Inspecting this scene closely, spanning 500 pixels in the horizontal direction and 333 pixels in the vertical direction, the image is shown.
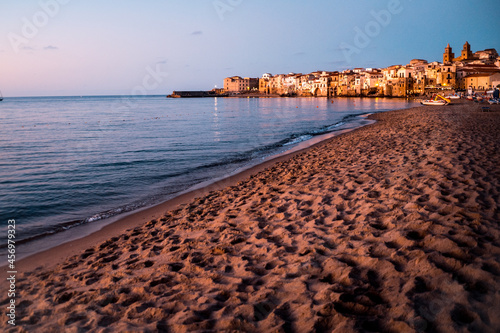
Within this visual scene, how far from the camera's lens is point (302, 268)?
3.67 metres

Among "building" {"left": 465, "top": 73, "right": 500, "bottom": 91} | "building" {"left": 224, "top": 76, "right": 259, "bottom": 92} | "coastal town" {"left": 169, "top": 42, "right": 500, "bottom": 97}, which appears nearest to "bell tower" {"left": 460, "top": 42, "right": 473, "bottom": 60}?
"coastal town" {"left": 169, "top": 42, "right": 500, "bottom": 97}

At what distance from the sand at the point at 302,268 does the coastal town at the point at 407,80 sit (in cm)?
6378

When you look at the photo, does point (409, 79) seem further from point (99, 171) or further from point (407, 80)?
point (99, 171)

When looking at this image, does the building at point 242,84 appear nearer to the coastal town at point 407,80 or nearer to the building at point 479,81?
the coastal town at point 407,80

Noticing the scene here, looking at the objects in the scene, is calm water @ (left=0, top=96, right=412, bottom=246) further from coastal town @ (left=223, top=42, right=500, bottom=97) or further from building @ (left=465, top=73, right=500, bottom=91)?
building @ (left=465, top=73, right=500, bottom=91)

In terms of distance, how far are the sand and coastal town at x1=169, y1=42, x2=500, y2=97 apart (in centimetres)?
6378

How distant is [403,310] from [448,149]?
787 centimetres

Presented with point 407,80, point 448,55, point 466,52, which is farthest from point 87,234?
point 466,52

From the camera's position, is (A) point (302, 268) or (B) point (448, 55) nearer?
(A) point (302, 268)

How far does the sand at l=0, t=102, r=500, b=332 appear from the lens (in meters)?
2.83

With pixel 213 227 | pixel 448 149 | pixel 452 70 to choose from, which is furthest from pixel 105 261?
pixel 452 70

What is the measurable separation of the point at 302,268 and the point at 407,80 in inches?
4059

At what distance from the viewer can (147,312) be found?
317 cm

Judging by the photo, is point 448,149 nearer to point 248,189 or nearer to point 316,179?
point 316,179
